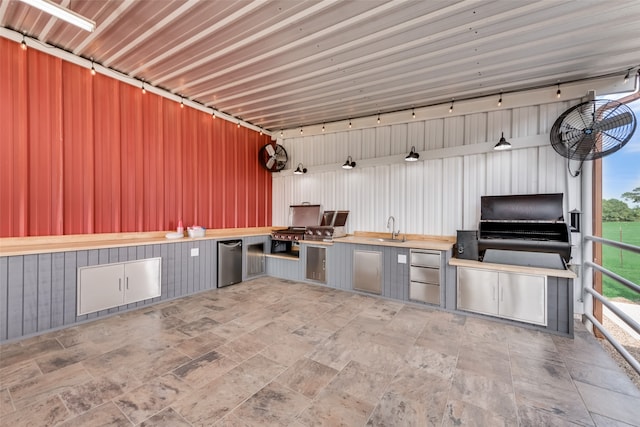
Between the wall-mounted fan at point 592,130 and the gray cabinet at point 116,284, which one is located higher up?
the wall-mounted fan at point 592,130

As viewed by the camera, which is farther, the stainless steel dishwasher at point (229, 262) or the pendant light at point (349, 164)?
the pendant light at point (349, 164)

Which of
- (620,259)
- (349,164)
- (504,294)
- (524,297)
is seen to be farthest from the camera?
(349,164)

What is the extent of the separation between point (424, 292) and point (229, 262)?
3.38m

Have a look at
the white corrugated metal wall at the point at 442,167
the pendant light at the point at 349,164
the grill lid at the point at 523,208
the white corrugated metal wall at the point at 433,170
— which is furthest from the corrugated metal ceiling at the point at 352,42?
the grill lid at the point at 523,208

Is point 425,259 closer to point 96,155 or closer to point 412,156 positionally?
point 412,156

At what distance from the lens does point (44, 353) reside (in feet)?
8.45

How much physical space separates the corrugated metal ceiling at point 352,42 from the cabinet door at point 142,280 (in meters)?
2.79

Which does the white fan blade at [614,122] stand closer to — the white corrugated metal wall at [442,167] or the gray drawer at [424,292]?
the white corrugated metal wall at [442,167]

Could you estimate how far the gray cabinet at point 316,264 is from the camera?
5023mm

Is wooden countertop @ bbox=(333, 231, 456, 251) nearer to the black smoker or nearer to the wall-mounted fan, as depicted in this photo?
the black smoker

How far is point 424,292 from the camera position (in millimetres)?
4004

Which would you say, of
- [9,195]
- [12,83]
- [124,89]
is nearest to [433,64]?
[124,89]

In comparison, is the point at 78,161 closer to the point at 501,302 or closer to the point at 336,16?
the point at 336,16

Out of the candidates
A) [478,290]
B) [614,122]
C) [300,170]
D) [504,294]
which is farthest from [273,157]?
Result: [614,122]
